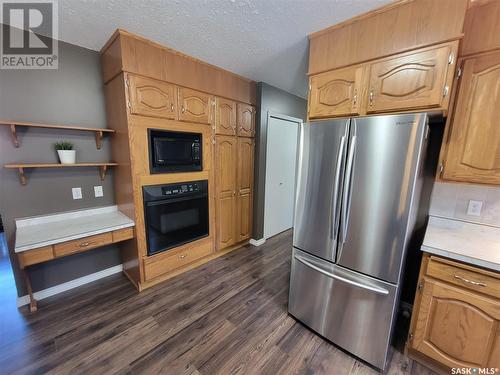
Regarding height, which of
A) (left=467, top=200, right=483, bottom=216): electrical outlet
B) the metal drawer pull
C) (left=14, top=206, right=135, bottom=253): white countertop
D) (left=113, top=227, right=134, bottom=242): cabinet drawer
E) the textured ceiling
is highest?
the textured ceiling

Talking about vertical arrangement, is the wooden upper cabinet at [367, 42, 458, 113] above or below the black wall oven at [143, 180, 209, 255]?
above

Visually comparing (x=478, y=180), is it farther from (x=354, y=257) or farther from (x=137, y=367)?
(x=137, y=367)

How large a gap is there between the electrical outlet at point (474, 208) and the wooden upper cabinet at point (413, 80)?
0.90 m

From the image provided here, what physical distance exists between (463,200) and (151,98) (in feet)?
9.27

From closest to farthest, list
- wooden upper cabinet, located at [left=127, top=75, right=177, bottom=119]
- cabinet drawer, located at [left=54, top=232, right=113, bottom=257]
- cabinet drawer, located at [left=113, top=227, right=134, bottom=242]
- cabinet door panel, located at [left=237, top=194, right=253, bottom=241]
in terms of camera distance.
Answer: cabinet drawer, located at [left=54, top=232, right=113, bottom=257], wooden upper cabinet, located at [left=127, top=75, right=177, bottom=119], cabinet drawer, located at [left=113, top=227, right=134, bottom=242], cabinet door panel, located at [left=237, top=194, right=253, bottom=241]

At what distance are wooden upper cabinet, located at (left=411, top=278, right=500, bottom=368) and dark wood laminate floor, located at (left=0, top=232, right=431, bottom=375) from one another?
10.5 inches

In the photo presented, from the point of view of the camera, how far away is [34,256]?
166 centimetres

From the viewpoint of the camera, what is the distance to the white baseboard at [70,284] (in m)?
1.96

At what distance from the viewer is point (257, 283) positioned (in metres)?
2.41

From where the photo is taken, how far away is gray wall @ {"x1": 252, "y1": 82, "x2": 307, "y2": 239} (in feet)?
9.86

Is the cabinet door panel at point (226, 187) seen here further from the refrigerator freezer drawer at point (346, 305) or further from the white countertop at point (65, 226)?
the refrigerator freezer drawer at point (346, 305)

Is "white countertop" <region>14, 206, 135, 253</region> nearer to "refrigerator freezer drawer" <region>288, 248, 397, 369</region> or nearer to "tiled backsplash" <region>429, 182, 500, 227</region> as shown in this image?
"refrigerator freezer drawer" <region>288, 248, 397, 369</region>

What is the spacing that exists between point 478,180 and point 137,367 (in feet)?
8.70

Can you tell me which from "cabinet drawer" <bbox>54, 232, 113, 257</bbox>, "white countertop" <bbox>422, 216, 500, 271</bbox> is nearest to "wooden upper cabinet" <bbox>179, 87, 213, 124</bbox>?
"cabinet drawer" <bbox>54, 232, 113, 257</bbox>
